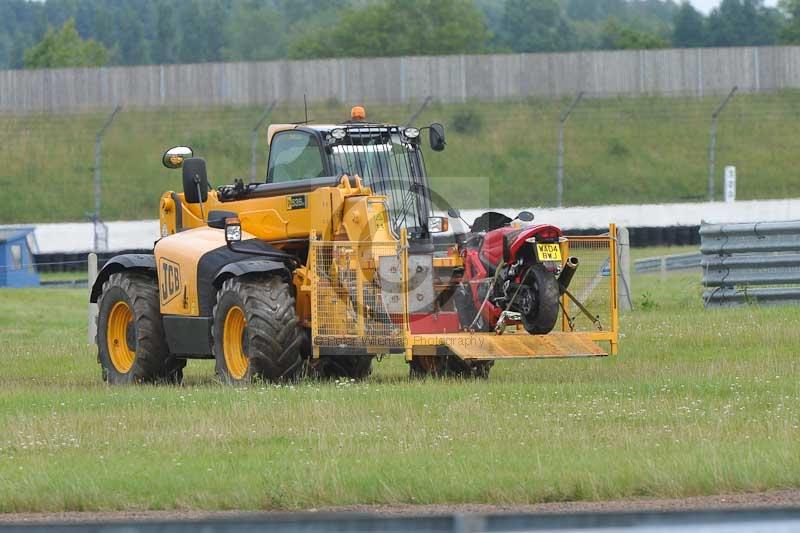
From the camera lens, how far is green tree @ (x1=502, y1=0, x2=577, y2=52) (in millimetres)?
124812

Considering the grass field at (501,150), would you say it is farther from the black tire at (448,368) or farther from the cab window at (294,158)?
the black tire at (448,368)

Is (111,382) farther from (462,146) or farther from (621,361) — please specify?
(462,146)

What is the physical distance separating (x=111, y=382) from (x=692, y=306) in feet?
30.5

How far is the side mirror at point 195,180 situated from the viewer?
14922mm

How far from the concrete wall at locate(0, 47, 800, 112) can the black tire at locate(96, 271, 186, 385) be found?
112 ft

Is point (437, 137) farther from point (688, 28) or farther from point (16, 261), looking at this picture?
point (688, 28)

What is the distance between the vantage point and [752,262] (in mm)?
20000

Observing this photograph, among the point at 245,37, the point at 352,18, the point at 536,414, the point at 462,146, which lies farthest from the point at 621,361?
the point at 245,37

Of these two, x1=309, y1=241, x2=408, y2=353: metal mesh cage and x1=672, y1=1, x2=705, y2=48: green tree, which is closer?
x1=309, y1=241, x2=408, y2=353: metal mesh cage

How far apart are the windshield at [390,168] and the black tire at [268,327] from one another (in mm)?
1477

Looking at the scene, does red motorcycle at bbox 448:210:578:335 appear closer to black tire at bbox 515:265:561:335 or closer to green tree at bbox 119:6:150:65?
black tire at bbox 515:265:561:335

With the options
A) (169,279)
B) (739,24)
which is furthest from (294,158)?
(739,24)

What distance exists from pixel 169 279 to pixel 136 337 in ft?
2.37

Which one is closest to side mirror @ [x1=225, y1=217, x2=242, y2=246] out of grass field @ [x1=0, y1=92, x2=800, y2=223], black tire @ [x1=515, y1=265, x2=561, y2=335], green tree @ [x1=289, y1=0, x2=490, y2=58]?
black tire @ [x1=515, y1=265, x2=561, y2=335]
